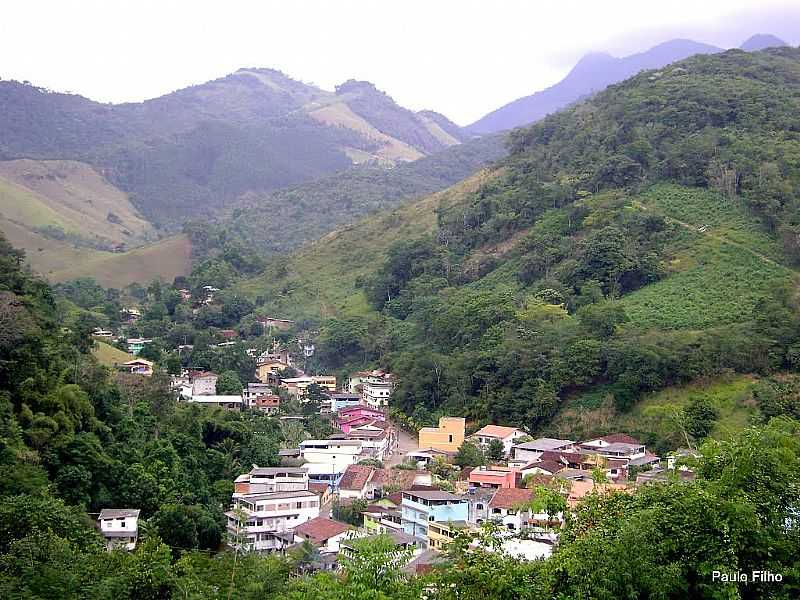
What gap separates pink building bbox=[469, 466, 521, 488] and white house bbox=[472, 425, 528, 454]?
3018 millimetres

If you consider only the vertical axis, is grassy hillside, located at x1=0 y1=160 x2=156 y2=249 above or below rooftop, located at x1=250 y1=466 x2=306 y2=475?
above

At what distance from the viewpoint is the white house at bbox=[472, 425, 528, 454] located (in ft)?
82.9

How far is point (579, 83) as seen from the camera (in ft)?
579

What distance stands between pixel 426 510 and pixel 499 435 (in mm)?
7338

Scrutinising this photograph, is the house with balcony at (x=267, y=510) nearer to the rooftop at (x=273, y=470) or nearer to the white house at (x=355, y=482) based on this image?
the rooftop at (x=273, y=470)

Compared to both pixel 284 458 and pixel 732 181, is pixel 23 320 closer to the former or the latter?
pixel 284 458

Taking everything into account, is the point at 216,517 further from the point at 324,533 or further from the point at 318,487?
the point at 318,487

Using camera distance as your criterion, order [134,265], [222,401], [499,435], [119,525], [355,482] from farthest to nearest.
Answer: [134,265]
[222,401]
[499,435]
[355,482]
[119,525]

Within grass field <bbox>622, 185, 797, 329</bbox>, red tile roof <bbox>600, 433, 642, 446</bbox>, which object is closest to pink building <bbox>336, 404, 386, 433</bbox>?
red tile roof <bbox>600, 433, 642, 446</bbox>

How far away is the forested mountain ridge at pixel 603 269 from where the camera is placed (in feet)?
88.3

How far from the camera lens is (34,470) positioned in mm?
16047

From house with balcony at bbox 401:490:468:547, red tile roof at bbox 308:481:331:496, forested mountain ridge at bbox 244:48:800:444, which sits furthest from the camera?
forested mountain ridge at bbox 244:48:800:444

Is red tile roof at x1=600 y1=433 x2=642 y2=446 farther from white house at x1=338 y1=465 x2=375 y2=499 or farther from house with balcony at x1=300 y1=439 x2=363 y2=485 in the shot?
house with balcony at x1=300 y1=439 x2=363 y2=485

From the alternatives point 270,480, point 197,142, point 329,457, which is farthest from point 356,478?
point 197,142
